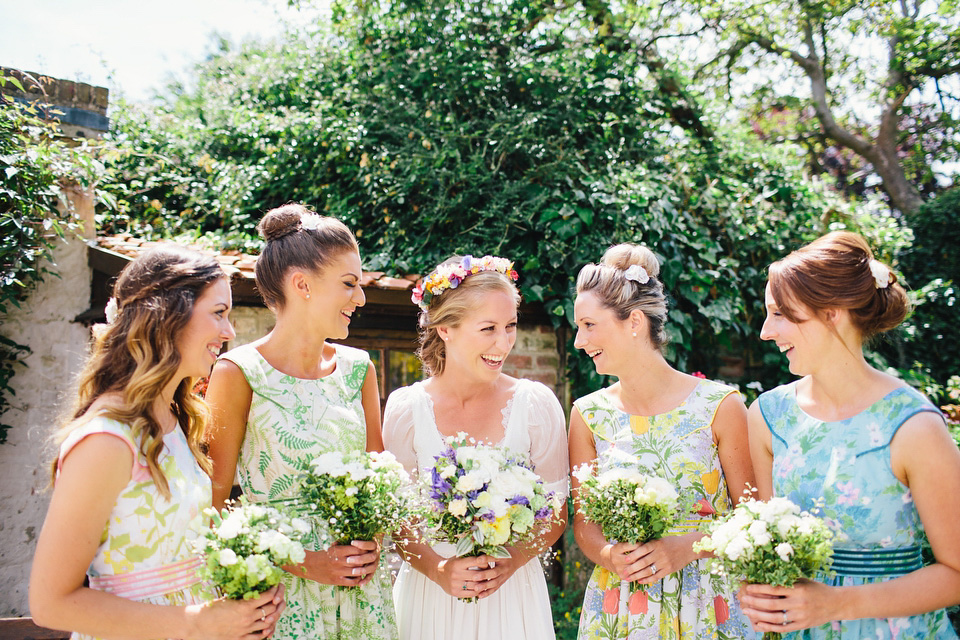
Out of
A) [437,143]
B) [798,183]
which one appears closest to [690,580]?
[437,143]

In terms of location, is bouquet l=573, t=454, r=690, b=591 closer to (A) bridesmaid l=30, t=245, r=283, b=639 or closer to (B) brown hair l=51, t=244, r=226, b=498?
(A) bridesmaid l=30, t=245, r=283, b=639

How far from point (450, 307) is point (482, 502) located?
114cm

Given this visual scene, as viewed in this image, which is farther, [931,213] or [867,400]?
[931,213]

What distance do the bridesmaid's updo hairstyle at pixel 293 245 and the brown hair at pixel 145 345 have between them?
0.60 meters

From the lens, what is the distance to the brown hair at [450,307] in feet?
11.0

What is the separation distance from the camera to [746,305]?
7211mm

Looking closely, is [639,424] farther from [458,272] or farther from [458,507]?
[458,272]

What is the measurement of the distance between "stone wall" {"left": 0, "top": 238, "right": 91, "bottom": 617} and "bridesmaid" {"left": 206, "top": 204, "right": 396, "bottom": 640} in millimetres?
3256

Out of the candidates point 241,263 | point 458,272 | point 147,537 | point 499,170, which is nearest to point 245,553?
point 147,537

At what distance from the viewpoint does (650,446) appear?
304 cm

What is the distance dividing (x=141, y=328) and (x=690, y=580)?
7.93ft

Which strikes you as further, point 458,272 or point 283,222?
point 458,272

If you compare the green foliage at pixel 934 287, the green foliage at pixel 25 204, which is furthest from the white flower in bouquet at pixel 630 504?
the green foliage at pixel 934 287

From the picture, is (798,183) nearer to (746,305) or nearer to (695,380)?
(746,305)
